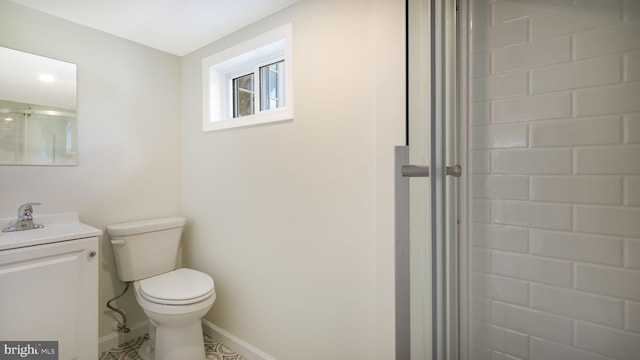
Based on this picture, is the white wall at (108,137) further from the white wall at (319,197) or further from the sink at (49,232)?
the white wall at (319,197)

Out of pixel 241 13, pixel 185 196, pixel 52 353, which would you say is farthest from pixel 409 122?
pixel 185 196

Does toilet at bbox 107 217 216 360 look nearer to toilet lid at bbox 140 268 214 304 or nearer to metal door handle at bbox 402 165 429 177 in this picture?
toilet lid at bbox 140 268 214 304

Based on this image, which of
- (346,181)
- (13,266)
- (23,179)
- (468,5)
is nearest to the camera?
(468,5)

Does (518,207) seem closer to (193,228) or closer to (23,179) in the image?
(193,228)

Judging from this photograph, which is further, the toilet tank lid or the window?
the toilet tank lid

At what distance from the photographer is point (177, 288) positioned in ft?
5.05

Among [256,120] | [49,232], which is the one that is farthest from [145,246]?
[256,120]

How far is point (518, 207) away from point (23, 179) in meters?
2.41

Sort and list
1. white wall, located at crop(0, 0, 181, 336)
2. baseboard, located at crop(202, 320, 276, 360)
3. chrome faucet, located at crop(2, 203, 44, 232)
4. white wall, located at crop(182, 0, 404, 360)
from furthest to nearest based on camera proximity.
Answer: baseboard, located at crop(202, 320, 276, 360) → white wall, located at crop(0, 0, 181, 336) → chrome faucet, located at crop(2, 203, 44, 232) → white wall, located at crop(182, 0, 404, 360)

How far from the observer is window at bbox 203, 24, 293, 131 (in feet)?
5.07

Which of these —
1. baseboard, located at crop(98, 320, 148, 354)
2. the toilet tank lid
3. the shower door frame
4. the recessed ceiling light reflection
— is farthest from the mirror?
the shower door frame

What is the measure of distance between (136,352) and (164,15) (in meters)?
2.13

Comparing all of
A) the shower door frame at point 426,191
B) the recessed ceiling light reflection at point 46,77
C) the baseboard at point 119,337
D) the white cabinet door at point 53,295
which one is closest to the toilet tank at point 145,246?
the white cabinet door at point 53,295

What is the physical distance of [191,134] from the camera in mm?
2100
